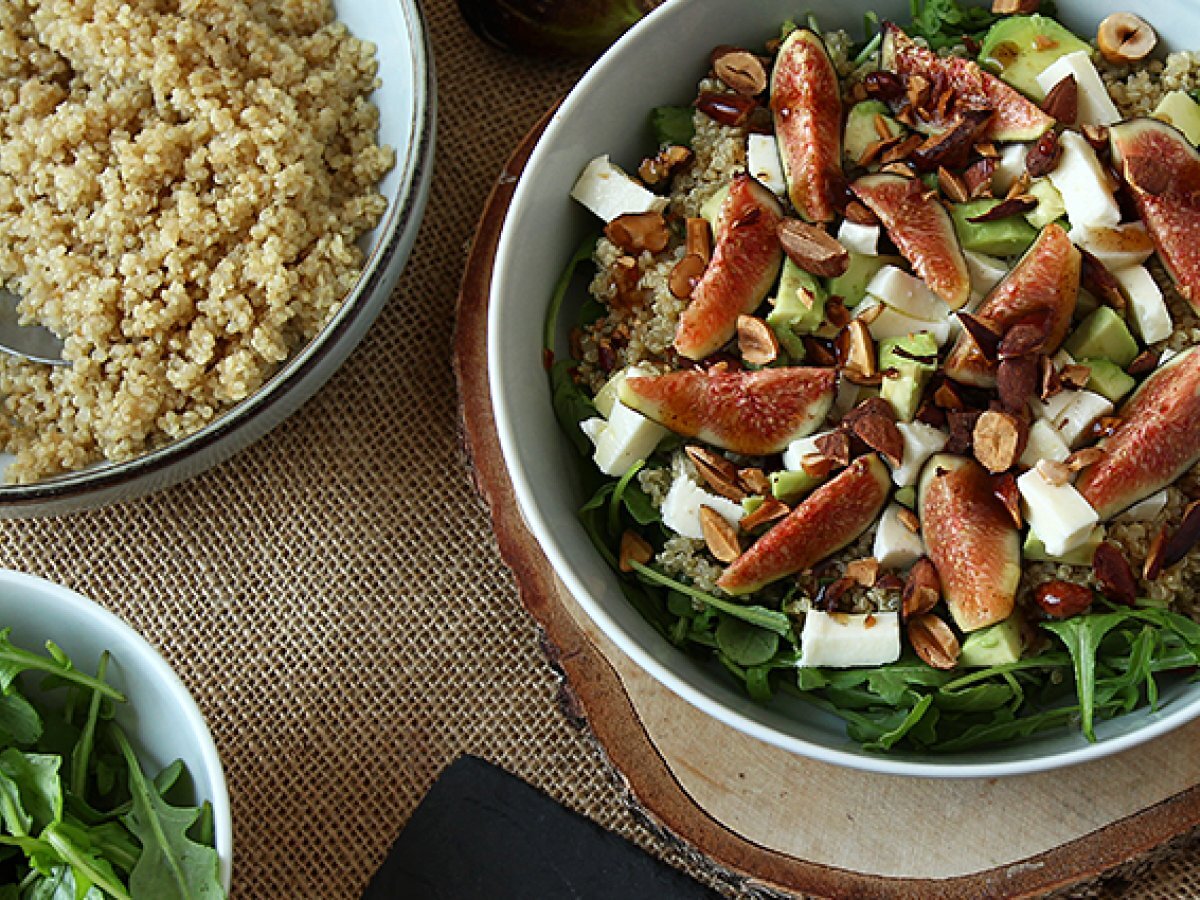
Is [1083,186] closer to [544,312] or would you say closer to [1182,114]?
[1182,114]

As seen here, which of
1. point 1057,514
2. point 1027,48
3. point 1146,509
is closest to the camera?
point 1057,514

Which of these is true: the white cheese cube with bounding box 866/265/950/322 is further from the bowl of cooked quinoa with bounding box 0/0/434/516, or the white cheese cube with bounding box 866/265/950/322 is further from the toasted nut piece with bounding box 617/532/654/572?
the bowl of cooked quinoa with bounding box 0/0/434/516

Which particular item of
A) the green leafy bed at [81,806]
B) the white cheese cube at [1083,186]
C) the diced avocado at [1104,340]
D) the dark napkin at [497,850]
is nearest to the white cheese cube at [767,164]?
the white cheese cube at [1083,186]

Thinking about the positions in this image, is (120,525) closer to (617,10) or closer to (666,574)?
(666,574)

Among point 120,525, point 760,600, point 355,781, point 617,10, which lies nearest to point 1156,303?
point 760,600

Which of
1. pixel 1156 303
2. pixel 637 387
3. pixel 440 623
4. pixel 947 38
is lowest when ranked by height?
pixel 440 623

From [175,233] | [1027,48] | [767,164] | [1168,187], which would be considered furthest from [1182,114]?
[175,233]

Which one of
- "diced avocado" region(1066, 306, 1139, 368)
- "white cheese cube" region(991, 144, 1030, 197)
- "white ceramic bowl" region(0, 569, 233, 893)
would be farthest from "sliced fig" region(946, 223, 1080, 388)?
"white ceramic bowl" region(0, 569, 233, 893)
